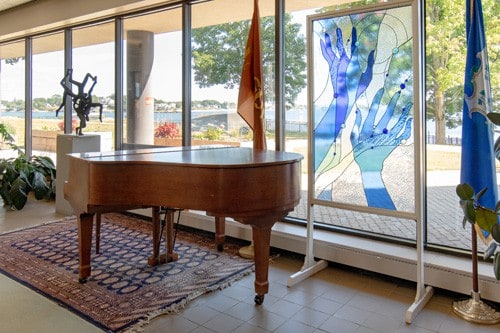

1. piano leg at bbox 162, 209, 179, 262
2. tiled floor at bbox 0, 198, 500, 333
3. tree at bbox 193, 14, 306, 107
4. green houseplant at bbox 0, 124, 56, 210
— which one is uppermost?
tree at bbox 193, 14, 306, 107

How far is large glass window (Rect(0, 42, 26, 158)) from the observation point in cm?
691

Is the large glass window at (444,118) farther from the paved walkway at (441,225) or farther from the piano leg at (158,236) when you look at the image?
the piano leg at (158,236)

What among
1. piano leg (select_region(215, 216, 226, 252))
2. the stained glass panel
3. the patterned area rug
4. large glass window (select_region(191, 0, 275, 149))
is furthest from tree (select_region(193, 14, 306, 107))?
the patterned area rug

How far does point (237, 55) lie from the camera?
4215 millimetres

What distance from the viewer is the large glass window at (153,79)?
15.4 feet

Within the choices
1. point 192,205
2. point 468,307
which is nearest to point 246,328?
point 192,205

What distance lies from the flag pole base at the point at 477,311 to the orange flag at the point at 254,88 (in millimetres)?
1964

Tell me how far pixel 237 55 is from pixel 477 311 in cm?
315

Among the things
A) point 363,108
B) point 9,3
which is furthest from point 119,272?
point 9,3

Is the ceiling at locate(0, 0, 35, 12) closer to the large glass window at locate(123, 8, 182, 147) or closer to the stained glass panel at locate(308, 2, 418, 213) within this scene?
the large glass window at locate(123, 8, 182, 147)

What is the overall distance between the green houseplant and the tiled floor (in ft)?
8.24

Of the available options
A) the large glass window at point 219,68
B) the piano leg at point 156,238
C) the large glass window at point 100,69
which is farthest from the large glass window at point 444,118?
the large glass window at point 100,69

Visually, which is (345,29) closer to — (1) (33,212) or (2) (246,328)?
(2) (246,328)

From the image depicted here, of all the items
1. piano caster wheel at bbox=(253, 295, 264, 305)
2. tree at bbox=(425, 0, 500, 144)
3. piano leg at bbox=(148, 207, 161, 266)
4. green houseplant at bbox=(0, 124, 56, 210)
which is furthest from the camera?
green houseplant at bbox=(0, 124, 56, 210)
